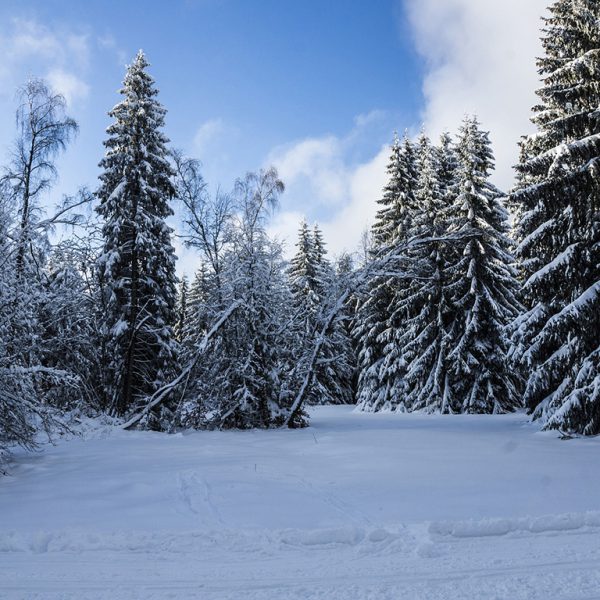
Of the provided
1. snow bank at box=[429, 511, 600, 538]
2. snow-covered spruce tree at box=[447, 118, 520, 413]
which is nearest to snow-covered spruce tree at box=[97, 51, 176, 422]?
snow-covered spruce tree at box=[447, 118, 520, 413]

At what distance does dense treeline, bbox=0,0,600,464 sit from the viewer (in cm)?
916

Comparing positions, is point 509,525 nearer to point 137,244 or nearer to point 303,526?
point 303,526

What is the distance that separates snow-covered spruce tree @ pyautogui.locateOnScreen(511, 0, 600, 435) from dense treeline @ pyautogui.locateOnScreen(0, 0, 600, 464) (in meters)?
0.04

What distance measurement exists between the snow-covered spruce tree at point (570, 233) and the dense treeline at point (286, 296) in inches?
1.7

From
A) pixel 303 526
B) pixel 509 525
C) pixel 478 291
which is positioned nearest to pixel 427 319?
pixel 478 291

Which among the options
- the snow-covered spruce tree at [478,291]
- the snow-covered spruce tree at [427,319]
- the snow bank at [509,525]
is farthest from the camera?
the snow-covered spruce tree at [427,319]

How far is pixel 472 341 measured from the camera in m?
20.3

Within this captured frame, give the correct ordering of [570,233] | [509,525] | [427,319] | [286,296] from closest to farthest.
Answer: [509,525]
[570,233]
[286,296]
[427,319]

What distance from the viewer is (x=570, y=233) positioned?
1130 cm

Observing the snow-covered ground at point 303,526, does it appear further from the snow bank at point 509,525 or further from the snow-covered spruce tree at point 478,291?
the snow-covered spruce tree at point 478,291

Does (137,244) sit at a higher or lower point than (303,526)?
higher

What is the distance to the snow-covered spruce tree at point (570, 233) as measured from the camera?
10289 millimetres

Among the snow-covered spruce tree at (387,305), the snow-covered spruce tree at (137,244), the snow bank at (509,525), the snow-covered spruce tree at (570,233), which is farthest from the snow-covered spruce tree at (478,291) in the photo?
the snow bank at (509,525)

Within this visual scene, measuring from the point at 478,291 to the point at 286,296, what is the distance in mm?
9680
